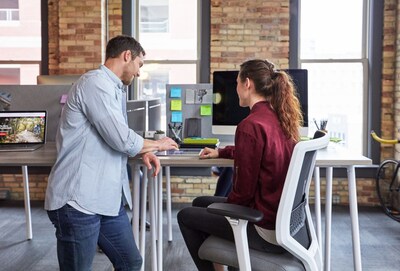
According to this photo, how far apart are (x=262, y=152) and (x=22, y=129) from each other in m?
1.67

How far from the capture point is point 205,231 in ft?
7.23

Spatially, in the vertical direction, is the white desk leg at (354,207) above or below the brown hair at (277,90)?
below

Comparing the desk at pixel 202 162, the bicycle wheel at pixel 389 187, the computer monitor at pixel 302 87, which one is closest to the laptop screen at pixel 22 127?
the desk at pixel 202 162

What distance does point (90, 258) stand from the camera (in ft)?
6.79

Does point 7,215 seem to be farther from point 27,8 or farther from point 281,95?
point 281,95

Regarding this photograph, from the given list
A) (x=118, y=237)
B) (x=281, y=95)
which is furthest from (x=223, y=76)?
(x=118, y=237)

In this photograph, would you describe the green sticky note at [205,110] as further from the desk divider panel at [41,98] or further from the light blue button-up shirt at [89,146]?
the light blue button-up shirt at [89,146]

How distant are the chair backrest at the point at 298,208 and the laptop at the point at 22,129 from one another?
5.44 feet

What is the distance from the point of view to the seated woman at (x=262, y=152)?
6.57 feet

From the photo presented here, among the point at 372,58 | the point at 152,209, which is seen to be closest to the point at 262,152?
the point at 152,209

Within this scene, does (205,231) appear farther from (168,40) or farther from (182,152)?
(168,40)

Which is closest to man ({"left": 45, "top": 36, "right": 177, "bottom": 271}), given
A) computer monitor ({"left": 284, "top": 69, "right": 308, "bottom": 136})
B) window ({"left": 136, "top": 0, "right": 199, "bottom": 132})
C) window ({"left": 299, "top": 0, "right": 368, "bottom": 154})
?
computer monitor ({"left": 284, "top": 69, "right": 308, "bottom": 136})

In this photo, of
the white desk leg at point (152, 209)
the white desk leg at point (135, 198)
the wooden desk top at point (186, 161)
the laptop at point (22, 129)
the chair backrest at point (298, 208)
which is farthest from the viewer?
the laptop at point (22, 129)

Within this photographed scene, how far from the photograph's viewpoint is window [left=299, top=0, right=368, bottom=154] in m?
5.50
